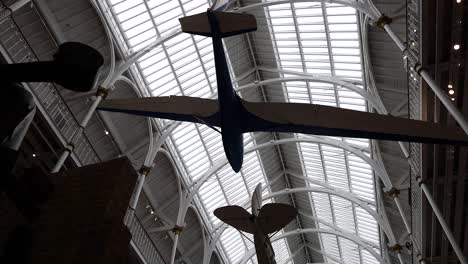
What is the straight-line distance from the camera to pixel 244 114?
517 inches

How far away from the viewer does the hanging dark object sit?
4.82 ft

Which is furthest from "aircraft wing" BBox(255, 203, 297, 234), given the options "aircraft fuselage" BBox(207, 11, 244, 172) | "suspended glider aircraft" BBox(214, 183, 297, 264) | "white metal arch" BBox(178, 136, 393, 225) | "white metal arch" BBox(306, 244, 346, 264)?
"white metal arch" BBox(306, 244, 346, 264)

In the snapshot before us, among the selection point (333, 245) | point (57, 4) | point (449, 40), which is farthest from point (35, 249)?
point (333, 245)

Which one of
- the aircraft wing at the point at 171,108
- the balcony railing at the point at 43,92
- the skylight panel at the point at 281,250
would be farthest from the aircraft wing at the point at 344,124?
the skylight panel at the point at 281,250

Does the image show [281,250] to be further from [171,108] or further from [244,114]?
[171,108]

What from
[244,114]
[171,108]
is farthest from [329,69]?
[171,108]

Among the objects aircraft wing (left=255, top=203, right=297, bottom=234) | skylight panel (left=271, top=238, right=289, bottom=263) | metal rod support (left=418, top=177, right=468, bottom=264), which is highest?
aircraft wing (left=255, top=203, right=297, bottom=234)

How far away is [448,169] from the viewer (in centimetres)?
1523

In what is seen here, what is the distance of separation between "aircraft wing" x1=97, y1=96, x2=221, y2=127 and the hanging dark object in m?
8.19

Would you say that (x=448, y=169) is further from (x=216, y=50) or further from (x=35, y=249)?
(x=35, y=249)

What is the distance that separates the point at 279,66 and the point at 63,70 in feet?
93.1

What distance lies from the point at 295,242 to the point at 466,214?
2747 cm

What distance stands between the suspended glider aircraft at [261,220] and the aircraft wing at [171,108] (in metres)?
7.39

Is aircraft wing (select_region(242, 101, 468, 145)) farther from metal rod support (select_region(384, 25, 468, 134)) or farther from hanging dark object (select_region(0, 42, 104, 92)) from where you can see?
hanging dark object (select_region(0, 42, 104, 92))
